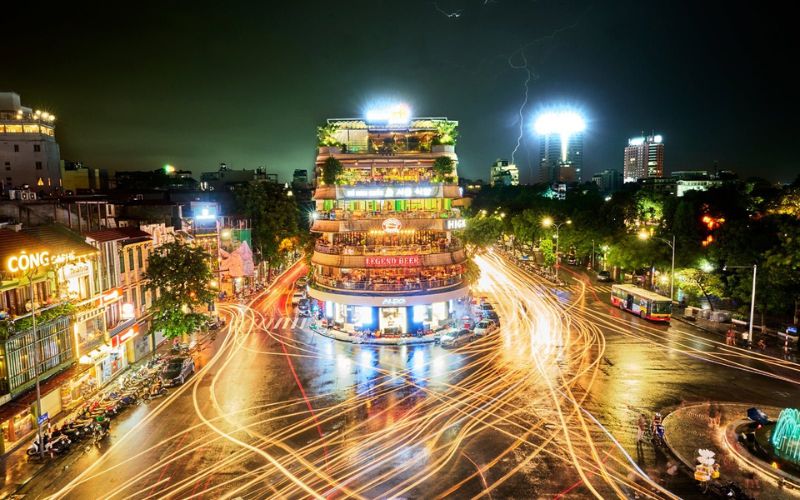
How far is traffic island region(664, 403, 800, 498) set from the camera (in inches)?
808

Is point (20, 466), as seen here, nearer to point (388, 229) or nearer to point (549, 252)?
point (388, 229)

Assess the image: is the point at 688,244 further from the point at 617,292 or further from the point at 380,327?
the point at 380,327

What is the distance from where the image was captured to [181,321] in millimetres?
37281

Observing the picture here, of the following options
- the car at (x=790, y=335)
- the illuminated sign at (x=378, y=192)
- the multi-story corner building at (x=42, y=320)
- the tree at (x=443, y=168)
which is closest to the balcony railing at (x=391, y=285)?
the illuminated sign at (x=378, y=192)

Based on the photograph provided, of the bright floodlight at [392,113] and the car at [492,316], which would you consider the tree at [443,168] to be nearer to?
the bright floodlight at [392,113]

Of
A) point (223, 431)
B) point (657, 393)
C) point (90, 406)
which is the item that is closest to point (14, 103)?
point (90, 406)

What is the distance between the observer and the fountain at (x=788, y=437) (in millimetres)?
22359

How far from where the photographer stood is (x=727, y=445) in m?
23.8

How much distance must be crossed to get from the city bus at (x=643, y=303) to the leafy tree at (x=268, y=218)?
49783 millimetres

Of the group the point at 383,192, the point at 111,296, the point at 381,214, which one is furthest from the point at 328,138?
the point at 111,296

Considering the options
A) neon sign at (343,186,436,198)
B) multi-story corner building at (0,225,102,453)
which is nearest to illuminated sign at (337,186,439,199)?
neon sign at (343,186,436,198)

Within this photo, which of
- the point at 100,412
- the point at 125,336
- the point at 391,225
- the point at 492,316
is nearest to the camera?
the point at 100,412

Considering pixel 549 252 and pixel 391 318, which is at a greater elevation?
pixel 549 252

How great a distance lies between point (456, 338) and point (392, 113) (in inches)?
1062
